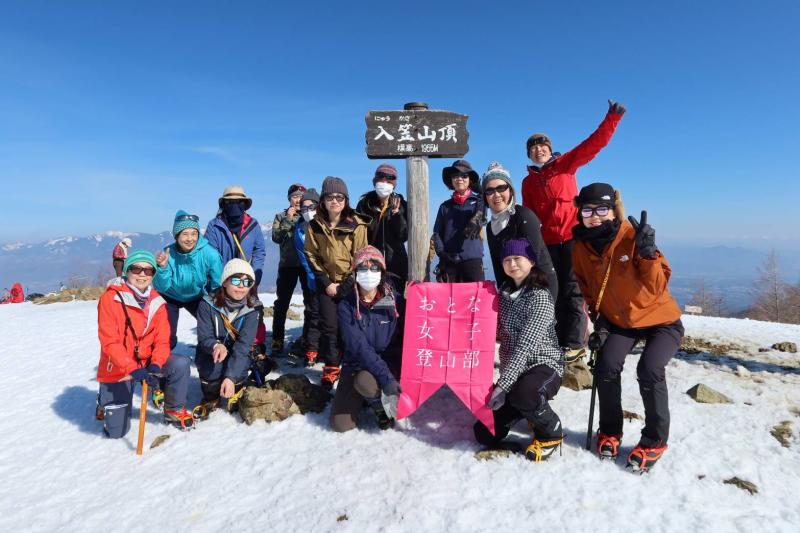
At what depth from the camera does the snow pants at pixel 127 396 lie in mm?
5055

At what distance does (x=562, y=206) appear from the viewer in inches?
227

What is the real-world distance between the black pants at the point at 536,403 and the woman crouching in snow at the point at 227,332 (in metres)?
3.25

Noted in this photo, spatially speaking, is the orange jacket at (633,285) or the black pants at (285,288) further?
the black pants at (285,288)

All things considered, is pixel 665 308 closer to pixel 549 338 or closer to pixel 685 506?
pixel 549 338

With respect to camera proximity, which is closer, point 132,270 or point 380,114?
point 132,270

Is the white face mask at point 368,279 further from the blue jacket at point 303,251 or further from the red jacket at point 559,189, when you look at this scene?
the red jacket at point 559,189

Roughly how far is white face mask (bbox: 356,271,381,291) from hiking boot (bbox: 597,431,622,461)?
294 cm

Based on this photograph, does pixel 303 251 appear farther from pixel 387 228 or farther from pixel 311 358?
Result: pixel 311 358

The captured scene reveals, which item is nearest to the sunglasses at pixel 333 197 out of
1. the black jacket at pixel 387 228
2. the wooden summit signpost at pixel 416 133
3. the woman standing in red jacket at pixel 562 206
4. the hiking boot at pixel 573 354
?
the black jacket at pixel 387 228

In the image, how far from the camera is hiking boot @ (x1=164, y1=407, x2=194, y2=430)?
16.8 ft

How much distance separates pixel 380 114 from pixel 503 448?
4.56 m

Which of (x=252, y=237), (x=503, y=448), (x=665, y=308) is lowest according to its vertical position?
(x=503, y=448)

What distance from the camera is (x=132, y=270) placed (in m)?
5.02

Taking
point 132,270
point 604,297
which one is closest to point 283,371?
point 132,270
